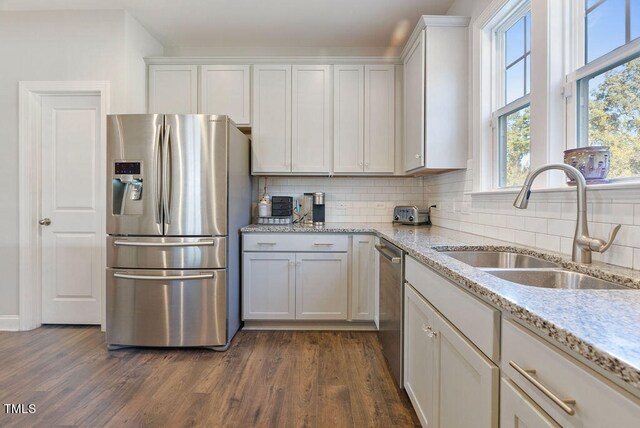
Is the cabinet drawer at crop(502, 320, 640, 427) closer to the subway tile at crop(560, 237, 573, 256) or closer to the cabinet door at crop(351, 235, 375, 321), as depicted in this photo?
the subway tile at crop(560, 237, 573, 256)

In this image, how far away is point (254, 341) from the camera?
2.69 m

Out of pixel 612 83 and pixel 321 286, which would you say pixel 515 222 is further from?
pixel 321 286

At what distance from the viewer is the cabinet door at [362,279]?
287 cm

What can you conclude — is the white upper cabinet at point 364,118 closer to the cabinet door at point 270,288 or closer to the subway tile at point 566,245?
the cabinet door at point 270,288

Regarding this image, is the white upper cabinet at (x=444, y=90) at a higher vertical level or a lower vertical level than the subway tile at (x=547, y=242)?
higher

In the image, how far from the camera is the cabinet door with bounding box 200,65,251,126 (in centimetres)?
316

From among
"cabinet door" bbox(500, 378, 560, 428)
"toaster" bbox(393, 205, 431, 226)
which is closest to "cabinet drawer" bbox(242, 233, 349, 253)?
"toaster" bbox(393, 205, 431, 226)

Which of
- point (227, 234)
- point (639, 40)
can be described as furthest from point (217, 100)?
point (639, 40)

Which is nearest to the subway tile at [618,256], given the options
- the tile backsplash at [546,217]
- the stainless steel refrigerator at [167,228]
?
the tile backsplash at [546,217]

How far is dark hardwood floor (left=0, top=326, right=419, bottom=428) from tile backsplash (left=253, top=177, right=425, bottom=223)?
1.27 m

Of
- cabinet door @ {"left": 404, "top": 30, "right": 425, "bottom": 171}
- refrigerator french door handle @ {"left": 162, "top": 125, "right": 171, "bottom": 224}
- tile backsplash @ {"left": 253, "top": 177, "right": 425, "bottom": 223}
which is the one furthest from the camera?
tile backsplash @ {"left": 253, "top": 177, "right": 425, "bottom": 223}

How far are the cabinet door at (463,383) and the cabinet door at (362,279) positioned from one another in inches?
59.9

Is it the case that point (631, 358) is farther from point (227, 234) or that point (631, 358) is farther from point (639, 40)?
point (227, 234)

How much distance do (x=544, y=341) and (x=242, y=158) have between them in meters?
2.62
